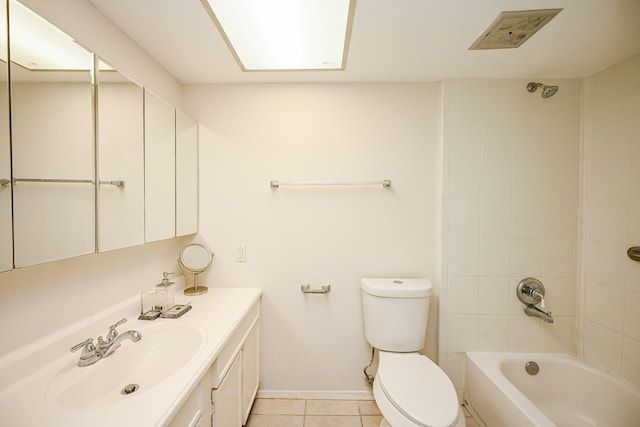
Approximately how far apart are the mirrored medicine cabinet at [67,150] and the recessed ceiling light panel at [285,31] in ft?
1.75

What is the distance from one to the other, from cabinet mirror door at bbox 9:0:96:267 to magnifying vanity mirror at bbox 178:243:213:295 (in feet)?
2.31

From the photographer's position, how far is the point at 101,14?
1135 millimetres

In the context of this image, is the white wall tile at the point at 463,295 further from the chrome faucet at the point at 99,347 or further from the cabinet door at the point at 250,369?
the chrome faucet at the point at 99,347

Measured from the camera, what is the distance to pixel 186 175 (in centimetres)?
162

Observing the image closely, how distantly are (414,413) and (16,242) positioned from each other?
1.53 m

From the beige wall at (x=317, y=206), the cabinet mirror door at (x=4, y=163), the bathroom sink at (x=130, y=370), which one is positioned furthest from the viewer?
the beige wall at (x=317, y=206)

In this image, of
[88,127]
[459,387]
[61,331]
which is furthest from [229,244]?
[459,387]

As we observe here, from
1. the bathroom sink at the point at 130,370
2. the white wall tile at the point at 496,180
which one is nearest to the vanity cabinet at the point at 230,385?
the bathroom sink at the point at 130,370

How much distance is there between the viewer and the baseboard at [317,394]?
5.81ft

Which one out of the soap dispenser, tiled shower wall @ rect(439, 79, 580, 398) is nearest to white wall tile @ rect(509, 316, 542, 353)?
tiled shower wall @ rect(439, 79, 580, 398)

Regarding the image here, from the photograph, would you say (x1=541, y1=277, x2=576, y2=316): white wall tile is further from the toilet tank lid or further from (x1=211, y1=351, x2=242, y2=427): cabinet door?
(x1=211, y1=351, x2=242, y2=427): cabinet door

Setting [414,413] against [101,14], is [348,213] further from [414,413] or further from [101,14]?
[101,14]

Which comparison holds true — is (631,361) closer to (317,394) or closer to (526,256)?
(526,256)

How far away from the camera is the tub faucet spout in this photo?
5.12 ft
